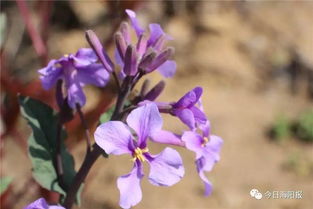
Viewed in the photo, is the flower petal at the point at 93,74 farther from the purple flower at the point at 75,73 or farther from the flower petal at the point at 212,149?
the flower petal at the point at 212,149

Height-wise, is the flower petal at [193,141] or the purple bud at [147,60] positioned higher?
the purple bud at [147,60]

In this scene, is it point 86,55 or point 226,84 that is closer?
point 86,55

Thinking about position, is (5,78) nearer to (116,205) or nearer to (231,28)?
(116,205)

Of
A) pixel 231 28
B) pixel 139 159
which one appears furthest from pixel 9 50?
pixel 139 159

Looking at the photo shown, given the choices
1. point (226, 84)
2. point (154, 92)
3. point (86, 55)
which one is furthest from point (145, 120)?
point (226, 84)

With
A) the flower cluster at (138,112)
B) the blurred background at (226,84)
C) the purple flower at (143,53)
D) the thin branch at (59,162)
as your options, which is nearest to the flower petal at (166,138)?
the flower cluster at (138,112)

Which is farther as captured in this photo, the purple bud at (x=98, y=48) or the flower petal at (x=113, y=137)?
the purple bud at (x=98, y=48)

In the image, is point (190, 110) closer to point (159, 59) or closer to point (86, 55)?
point (159, 59)
